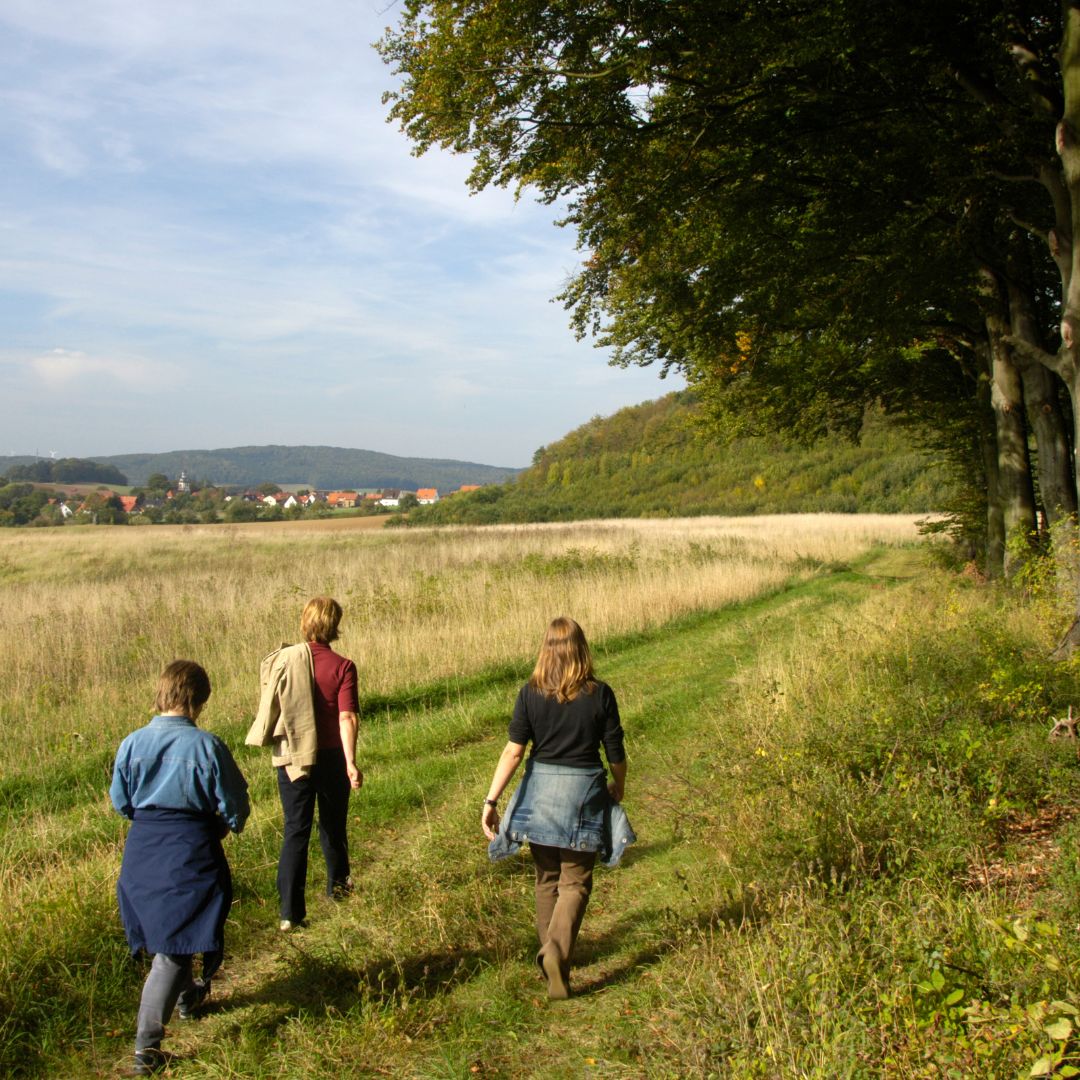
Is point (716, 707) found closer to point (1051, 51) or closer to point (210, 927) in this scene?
point (210, 927)

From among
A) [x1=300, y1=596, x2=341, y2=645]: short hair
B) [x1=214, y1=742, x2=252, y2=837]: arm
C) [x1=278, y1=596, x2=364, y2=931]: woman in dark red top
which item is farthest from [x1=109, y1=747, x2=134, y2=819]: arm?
[x1=300, y1=596, x2=341, y2=645]: short hair

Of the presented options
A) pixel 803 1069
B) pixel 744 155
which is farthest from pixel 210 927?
pixel 744 155

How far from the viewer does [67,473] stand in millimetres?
114938

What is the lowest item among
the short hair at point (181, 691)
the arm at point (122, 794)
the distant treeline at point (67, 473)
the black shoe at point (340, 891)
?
the black shoe at point (340, 891)

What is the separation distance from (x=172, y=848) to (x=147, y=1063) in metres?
0.86

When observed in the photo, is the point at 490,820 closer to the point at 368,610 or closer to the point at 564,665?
the point at 564,665

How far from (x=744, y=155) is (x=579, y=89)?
2.22 meters

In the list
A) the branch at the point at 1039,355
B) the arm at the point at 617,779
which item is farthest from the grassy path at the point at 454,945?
the branch at the point at 1039,355

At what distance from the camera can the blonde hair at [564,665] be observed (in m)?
4.06

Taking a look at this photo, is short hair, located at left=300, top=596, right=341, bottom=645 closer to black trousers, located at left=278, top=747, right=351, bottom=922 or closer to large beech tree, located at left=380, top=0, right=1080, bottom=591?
black trousers, located at left=278, top=747, right=351, bottom=922

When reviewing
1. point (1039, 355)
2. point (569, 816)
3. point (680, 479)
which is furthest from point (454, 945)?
point (680, 479)

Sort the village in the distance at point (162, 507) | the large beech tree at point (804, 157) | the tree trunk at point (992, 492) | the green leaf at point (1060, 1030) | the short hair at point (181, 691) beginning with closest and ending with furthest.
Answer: the green leaf at point (1060, 1030), the short hair at point (181, 691), the large beech tree at point (804, 157), the tree trunk at point (992, 492), the village in the distance at point (162, 507)

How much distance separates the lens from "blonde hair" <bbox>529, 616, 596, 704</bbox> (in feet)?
13.3

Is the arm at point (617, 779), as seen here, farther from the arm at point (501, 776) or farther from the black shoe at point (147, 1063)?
the black shoe at point (147, 1063)
